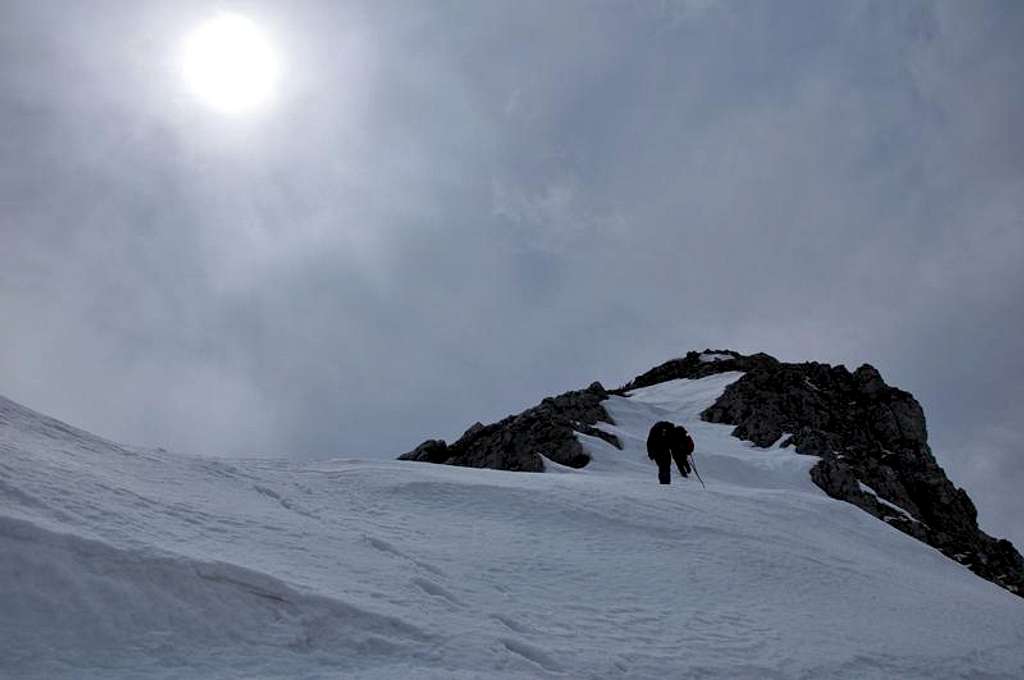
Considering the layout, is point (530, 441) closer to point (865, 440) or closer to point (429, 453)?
point (429, 453)

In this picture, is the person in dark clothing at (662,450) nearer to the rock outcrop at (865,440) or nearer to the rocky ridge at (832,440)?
the rocky ridge at (832,440)

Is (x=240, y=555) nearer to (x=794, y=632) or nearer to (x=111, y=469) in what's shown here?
(x=111, y=469)

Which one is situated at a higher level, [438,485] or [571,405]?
[571,405]

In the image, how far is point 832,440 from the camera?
46031mm

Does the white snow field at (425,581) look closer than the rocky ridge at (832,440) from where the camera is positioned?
Yes

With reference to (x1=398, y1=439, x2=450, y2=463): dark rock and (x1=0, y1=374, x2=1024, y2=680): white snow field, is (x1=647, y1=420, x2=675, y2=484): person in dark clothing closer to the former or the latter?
(x1=0, y1=374, x2=1024, y2=680): white snow field

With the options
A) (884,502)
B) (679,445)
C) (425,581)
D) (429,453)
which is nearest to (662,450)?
(679,445)

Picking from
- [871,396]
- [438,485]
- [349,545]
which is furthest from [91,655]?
[871,396]

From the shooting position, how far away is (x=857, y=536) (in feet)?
65.7

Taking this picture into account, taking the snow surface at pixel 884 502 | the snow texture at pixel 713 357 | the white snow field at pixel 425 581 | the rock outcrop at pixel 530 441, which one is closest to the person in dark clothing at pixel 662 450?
the white snow field at pixel 425 581

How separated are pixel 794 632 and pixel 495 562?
4.33 meters

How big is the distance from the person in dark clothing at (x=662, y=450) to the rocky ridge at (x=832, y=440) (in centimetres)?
863

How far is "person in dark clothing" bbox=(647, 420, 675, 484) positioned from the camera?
859 inches

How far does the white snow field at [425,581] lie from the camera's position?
6867mm
